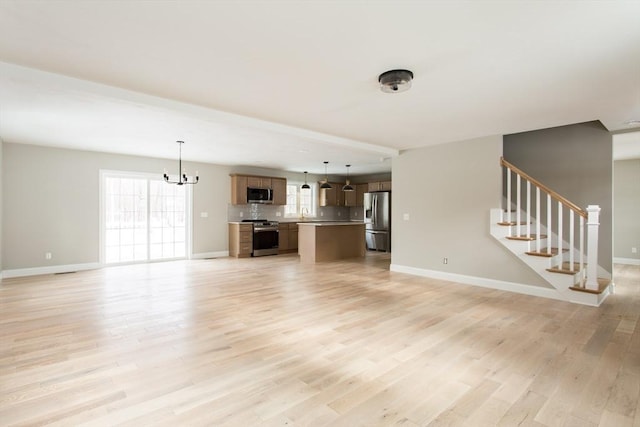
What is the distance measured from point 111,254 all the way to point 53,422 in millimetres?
6014

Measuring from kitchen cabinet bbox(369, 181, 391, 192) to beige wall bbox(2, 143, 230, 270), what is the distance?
20.7 ft

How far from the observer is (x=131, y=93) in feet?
10.7

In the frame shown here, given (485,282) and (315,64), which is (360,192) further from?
(315,64)

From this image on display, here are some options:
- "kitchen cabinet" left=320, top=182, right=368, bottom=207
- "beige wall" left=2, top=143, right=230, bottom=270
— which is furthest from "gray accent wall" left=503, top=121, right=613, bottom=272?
"beige wall" left=2, top=143, right=230, bottom=270

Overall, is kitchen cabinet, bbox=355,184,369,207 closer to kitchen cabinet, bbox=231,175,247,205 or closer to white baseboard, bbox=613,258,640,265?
kitchen cabinet, bbox=231,175,247,205

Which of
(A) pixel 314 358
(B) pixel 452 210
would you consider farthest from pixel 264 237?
(A) pixel 314 358

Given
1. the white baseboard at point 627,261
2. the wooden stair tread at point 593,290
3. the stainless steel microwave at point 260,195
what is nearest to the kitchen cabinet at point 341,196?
the stainless steel microwave at point 260,195

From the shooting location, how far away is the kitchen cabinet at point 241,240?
8.41m

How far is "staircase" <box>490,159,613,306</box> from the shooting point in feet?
13.8

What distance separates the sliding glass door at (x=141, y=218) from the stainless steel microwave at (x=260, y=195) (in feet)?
5.22

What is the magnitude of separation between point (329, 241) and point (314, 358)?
5.21m

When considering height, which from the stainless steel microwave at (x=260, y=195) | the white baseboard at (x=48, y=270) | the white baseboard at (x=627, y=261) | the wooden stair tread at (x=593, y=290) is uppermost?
the stainless steel microwave at (x=260, y=195)

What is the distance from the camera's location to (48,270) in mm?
6230

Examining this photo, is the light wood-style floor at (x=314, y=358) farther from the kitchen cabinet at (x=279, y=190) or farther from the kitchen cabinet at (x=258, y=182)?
the kitchen cabinet at (x=279, y=190)
